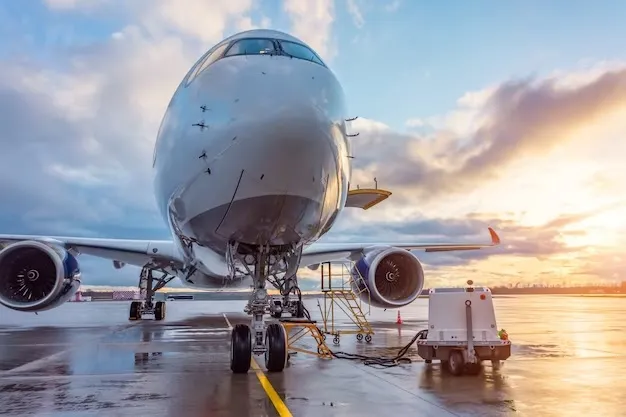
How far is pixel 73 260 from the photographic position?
13.0 meters

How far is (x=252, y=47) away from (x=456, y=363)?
5276 mm

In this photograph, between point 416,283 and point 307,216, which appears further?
point 416,283

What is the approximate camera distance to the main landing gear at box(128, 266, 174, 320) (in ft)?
60.8

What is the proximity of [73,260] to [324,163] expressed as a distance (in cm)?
902

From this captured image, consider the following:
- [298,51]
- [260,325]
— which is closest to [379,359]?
[260,325]

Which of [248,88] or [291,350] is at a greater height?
[248,88]

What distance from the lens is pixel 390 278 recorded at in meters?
12.8

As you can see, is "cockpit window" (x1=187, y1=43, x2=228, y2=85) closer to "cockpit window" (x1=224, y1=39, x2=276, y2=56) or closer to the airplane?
the airplane

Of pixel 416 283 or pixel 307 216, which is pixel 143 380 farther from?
pixel 416 283

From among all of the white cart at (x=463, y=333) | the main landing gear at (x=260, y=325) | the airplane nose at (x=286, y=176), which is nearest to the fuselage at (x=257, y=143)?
the airplane nose at (x=286, y=176)

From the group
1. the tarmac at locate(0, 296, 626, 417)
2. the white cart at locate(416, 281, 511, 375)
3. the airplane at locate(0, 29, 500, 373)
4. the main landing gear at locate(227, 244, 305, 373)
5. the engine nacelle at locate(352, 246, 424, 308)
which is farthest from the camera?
the engine nacelle at locate(352, 246, 424, 308)

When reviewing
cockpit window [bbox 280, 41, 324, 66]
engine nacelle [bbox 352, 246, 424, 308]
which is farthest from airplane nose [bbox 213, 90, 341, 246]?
engine nacelle [bbox 352, 246, 424, 308]

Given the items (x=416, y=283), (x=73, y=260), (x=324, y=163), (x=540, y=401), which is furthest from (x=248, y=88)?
(x=73, y=260)

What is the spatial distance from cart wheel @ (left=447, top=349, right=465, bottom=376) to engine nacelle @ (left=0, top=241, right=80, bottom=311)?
861cm
